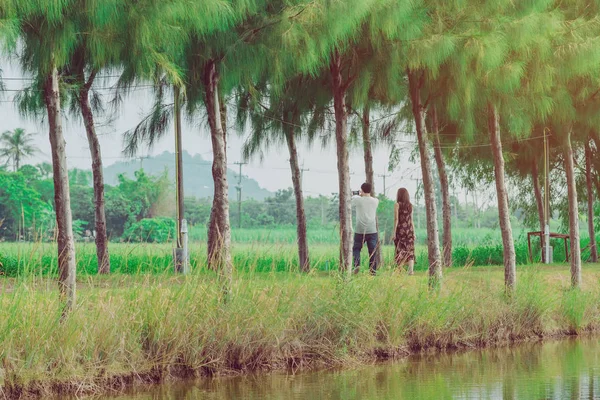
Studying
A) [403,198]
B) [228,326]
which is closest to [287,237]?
[228,326]

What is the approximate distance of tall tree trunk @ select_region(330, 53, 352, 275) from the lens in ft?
55.5

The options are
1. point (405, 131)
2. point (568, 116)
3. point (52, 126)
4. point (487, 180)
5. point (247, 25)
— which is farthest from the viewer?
point (487, 180)

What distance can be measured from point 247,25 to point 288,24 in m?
0.75

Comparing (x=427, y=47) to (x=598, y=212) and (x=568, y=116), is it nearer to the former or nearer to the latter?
(x=568, y=116)

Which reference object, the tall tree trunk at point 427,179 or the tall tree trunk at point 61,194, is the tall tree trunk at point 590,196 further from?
the tall tree trunk at point 61,194

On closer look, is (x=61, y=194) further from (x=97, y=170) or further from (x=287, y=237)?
(x=97, y=170)

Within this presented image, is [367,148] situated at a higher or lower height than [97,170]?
higher

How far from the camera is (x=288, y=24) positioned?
1368 cm

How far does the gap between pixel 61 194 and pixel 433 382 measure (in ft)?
15.8

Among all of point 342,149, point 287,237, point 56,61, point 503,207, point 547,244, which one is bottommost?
point 547,244

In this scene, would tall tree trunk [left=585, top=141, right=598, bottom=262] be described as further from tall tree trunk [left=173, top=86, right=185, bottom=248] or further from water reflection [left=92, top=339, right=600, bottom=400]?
water reflection [left=92, top=339, right=600, bottom=400]

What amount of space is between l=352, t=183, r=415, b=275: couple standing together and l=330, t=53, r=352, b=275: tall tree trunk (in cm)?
20

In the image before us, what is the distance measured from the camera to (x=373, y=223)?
17594mm

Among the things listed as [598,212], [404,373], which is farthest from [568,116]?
[598,212]
